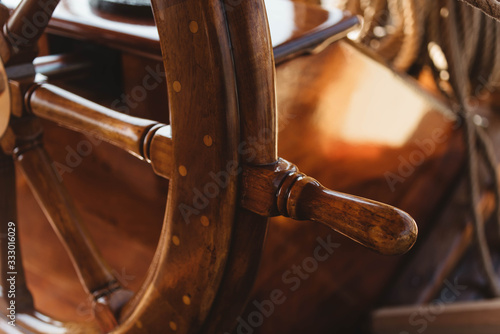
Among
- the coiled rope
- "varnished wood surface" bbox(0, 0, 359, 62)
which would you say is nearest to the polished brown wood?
"varnished wood surface" bbox(0, 0, 359, 62)

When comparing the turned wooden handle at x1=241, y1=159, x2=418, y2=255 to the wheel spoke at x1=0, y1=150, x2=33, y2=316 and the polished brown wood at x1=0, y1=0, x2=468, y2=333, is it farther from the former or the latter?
the wheel spoke at x1=0, y1=150, x2=33, y2=316

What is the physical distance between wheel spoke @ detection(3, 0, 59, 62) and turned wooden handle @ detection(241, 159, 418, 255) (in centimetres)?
31

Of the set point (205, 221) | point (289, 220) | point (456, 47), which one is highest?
point (205, 221)

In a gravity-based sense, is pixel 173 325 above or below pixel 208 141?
below

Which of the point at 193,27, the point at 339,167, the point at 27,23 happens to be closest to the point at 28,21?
the point at 27,23

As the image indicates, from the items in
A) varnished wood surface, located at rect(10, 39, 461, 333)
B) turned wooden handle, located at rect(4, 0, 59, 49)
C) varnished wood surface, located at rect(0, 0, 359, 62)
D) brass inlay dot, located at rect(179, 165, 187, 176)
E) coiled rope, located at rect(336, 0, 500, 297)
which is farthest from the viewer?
coiled rope, located at rect(336, 0, 500, 297)

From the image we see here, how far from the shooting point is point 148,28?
2.25ft

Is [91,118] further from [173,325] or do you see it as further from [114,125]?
[173,325]

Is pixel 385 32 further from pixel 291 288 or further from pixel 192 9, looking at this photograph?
pixel 192 9

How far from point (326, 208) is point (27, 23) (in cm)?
40

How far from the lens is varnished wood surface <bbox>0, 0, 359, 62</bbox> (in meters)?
0.66

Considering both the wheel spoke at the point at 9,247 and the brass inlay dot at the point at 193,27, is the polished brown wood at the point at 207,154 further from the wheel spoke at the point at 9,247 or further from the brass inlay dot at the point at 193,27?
the wheel spoke at the point at 9,247

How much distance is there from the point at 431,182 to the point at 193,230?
2.88ft

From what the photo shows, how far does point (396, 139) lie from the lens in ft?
3.46
